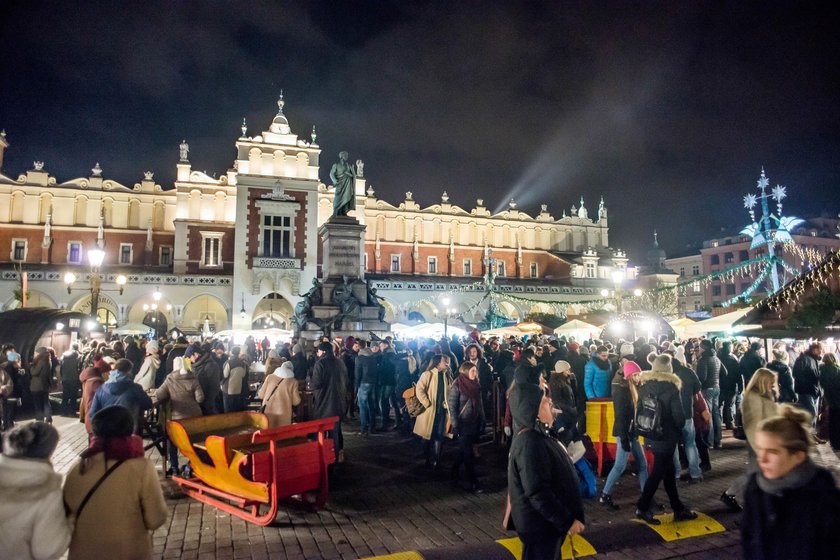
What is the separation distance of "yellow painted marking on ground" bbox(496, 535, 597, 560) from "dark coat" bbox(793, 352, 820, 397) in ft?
20.4

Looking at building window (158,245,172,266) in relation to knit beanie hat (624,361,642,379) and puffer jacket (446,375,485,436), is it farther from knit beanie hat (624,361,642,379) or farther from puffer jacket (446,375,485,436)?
knit beanie hat (624,361,642,379)

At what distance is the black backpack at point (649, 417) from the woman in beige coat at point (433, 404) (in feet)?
9.34

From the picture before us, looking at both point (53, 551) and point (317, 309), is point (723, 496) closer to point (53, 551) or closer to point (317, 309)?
point (53, 551)

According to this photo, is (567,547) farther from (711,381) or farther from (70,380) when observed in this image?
(70,380)

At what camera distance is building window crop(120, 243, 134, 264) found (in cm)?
3891

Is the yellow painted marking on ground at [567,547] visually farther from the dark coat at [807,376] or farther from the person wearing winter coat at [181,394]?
the dark coat at [807,376]

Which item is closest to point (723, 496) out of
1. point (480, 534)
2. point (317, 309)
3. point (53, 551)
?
point (480, 534)

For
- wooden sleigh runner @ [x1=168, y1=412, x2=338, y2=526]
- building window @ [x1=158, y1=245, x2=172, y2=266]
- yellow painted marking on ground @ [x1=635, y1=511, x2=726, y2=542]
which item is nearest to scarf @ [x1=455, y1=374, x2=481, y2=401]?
wooden sleigh runner @ [x1=168, y1=412, x2=338, y2=526]

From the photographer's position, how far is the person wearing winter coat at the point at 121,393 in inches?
243

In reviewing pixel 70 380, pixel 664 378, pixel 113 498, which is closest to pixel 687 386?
pixel 664 378

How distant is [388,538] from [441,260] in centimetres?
4125

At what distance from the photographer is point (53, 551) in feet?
8.78

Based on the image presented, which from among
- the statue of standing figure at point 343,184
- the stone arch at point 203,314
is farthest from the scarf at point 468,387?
the stone arch at point 203,314

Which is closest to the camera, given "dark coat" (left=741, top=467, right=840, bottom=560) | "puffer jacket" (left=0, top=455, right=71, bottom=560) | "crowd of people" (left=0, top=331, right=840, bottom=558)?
"dark coat" (left=741, top=467, right=840, bottom=560)
